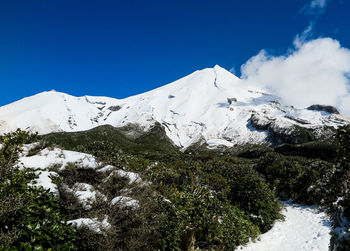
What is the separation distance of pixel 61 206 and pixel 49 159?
88.4 inches

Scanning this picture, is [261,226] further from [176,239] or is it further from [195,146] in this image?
[195,146]

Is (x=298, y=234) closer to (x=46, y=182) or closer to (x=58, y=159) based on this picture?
(x=46, y=182)

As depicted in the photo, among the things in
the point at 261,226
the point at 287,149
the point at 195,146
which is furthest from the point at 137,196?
the point at 195,146

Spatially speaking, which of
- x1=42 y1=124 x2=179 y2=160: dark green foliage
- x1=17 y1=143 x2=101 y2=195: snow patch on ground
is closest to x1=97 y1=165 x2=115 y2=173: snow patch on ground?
x1=17 y1=143 x2=101 y2=195: snow patch on ground

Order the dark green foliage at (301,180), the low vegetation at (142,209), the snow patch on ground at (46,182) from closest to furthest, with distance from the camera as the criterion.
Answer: the low vegetation at (142,209), the snow patch on ground at (46,182), the dark green foliage at (301,180)

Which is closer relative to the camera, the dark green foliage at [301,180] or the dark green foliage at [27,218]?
the dark green foliage at [27,218]

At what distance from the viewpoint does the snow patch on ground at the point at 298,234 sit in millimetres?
8309

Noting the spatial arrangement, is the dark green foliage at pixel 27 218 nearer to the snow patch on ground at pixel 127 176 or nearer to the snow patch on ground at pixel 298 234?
the snow patch on ground at pixel 127 176

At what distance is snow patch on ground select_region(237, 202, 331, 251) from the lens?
8.31m

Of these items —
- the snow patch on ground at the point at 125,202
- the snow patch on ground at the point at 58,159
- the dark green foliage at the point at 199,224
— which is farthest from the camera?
the snow patch on ground at the point at 58,159

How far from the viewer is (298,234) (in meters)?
9.53

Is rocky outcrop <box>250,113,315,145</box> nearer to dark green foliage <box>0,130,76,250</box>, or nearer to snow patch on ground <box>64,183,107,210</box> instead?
snow patch on ground <box>64,183,107,210</box>

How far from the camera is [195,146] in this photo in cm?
18775

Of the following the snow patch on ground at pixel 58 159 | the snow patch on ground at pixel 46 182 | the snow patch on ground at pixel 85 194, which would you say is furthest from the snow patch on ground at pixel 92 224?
the snow patch on ground at pixel 58 159
